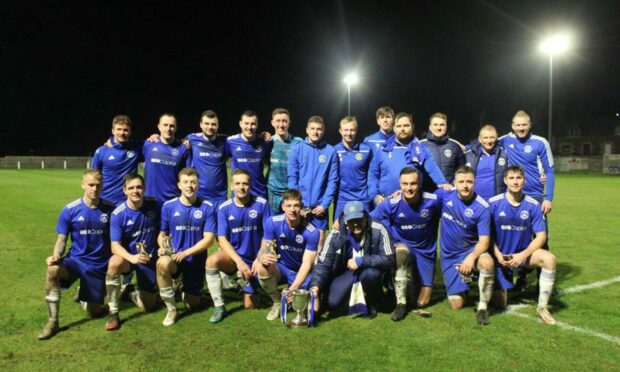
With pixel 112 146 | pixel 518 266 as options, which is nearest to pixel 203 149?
pixel 112 146

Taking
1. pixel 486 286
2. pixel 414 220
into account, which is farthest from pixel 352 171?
pixel 486 286

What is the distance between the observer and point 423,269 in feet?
16.8

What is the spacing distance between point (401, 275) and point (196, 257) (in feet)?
6.99

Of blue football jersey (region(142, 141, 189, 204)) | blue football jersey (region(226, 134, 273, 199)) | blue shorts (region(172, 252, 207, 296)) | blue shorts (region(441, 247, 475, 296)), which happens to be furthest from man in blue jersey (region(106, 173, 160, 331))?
blue shorts (region(441, 247, 475, 296))

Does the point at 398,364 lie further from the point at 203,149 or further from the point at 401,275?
the point at 203,149

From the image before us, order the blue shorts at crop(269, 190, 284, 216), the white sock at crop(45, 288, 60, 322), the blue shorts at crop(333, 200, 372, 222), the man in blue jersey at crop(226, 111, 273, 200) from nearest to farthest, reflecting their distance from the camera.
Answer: the white sock at crop(45, 288, 60, 322) < the blue shorts at crop(333, 200, 372, 222) < the man in blue jersey at crop(226, 111, 273, 200) < the blue shorts at crop(269, 190, 284, 216)

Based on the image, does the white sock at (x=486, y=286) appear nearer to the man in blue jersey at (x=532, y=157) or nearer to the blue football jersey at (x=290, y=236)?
the blue football jersey at (x=290, y=236)

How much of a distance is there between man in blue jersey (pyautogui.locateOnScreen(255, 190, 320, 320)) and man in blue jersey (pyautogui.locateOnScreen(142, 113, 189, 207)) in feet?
5.67

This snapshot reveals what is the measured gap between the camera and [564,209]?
1326cm

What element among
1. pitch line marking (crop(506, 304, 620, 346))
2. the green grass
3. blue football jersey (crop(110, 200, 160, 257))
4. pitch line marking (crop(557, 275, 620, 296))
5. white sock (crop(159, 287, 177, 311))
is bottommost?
the green grass

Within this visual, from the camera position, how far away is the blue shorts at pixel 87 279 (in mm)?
4492

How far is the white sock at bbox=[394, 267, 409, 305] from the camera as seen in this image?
184 inches

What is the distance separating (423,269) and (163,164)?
3412 millimetres

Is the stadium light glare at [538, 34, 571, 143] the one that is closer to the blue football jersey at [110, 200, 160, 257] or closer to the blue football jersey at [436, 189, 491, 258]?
the blue football jersey at [436, 189, 491, 258]
